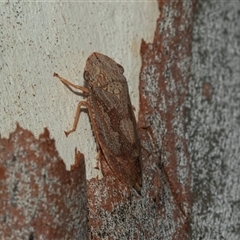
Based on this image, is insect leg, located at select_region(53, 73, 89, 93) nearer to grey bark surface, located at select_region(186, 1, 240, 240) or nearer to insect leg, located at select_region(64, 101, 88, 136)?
insect leg, located at select_region(64, 101, 88, 136)

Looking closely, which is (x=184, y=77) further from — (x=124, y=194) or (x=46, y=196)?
(x=46, y=196)

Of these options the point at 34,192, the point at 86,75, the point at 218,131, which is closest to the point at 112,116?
the point at 86,75

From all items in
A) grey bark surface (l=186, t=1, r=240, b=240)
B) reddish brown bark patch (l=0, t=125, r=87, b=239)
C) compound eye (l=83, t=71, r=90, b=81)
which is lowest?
reddish brown bark patch (l=0, t=125, r=87, b=239)

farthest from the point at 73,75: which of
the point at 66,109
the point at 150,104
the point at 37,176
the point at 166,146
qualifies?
the point at 37,176

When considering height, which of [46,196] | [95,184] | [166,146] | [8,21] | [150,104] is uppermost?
[8,21]

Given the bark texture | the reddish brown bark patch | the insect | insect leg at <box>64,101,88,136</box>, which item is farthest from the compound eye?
the reddish brown bark patch

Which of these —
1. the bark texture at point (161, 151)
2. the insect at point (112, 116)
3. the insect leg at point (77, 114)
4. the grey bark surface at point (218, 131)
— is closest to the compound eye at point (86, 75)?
→ the insect at point (112, 116)

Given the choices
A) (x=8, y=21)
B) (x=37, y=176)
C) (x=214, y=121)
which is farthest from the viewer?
(x=214, y=121)
